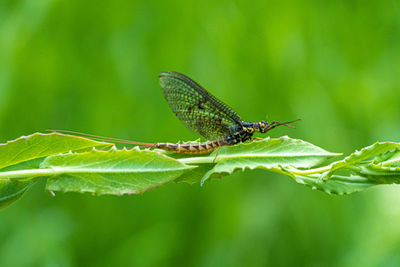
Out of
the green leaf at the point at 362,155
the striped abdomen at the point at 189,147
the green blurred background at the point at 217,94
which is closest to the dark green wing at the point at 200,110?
the striped abdomen at the point at 189,147

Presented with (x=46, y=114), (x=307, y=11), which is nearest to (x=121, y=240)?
(x=46, y=114)

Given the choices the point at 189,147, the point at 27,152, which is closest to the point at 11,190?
the point at 27,152

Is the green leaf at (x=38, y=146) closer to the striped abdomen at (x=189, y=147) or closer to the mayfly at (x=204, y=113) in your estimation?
the striped abdomen at (x=189, y=147)

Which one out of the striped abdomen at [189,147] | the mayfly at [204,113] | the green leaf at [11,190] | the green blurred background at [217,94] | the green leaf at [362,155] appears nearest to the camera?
the green leaf at [11,190]

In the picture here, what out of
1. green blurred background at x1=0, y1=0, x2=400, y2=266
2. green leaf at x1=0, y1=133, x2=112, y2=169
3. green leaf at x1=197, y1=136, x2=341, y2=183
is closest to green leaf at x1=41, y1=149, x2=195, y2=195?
green leaf at x1=0, y1=133, x2=112, y2=169

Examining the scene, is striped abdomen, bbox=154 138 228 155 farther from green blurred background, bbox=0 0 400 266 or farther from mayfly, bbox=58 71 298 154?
green blurred background, bbox=0 0 400 266

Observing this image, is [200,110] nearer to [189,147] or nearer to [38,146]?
[189,147]

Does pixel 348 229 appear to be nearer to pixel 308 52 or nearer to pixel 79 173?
pixel 308 52
